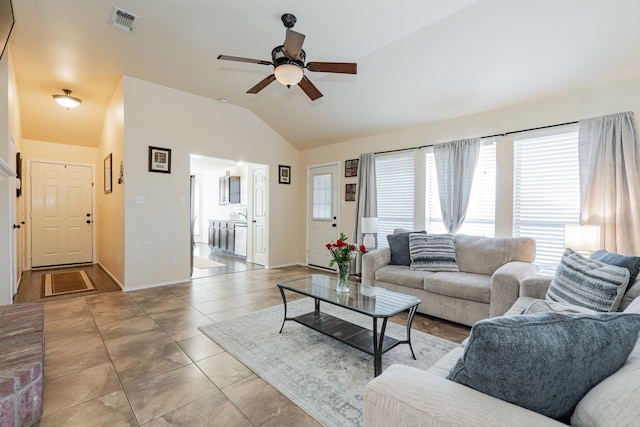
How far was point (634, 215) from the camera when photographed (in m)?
2.80

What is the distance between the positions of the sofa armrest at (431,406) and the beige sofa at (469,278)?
2169mm

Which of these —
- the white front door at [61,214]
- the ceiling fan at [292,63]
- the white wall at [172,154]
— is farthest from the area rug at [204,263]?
the ceiling fan at [292,63]

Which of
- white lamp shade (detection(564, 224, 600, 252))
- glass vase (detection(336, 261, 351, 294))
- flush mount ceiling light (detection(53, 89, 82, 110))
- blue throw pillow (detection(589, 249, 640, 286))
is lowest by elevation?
glass vase (detection(336, 261, 351, 294))

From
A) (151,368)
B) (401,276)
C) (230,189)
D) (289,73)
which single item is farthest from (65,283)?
(401,276)

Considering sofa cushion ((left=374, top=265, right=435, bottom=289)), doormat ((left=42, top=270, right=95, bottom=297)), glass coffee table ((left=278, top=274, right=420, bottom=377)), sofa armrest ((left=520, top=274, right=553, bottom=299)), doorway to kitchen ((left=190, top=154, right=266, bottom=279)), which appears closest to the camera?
glass coffee table ((left=278, top=274, right=420, bottom=377))

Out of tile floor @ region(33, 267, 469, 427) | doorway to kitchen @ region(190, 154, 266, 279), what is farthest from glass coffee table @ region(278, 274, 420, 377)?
doorway to kitchen @ region(190, 154, 266, 279)

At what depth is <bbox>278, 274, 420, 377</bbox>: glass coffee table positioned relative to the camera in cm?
210

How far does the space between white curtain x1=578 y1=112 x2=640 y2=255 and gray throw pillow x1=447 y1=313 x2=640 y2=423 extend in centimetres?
278

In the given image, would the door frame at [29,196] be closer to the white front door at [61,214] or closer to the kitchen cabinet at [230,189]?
the white front door at [61,214]

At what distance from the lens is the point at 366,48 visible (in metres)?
3.39

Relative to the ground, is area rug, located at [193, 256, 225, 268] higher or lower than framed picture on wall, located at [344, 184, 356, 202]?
lower

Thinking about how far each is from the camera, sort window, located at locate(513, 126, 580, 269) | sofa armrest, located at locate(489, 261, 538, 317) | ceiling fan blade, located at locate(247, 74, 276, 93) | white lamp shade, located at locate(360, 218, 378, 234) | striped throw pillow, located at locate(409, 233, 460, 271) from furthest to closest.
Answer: white lamp shade, located at locate(360, 218, 378, 234)
striped throw pillow, located at locate(409, 233, 460, 271)
window, located at locate(513, 126, 580, 269)
ceiling fan blade, located at locate(247, 74, 276, 93)
sofa armrest, located at locate(489, 261, 538, 317)

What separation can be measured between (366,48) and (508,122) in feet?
6.38

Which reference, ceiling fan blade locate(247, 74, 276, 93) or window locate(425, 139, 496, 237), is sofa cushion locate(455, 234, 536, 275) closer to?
window locate(425, 139, 496, 237)
